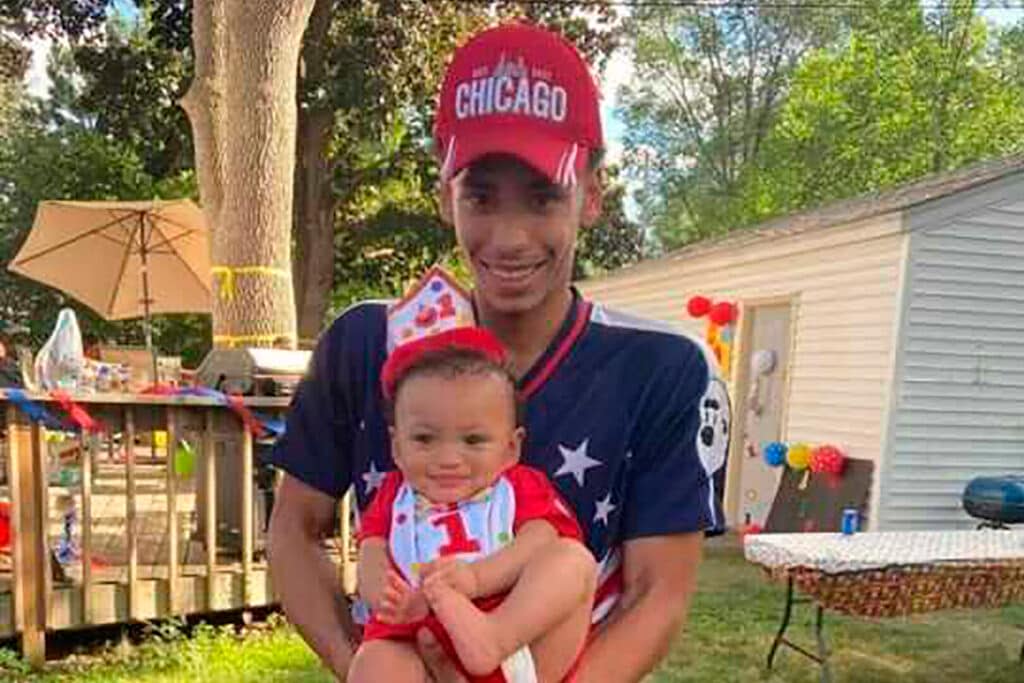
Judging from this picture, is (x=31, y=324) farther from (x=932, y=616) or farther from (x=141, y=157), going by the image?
(x=932, y=616)

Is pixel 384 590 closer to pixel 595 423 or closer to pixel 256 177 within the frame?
pixel 595 423

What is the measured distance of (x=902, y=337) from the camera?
8.83 m

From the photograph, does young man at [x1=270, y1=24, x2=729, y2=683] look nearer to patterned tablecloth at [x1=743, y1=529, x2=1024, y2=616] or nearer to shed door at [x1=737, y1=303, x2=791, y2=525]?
patterned tablecloth at [x1=743, y1=529, x2=1024, y2=616]

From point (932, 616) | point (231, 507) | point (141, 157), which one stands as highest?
point (141, 157)

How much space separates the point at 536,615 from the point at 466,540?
0.53 ft

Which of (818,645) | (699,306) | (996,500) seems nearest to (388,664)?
(818,645)

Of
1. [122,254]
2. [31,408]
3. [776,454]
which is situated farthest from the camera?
[776,454]

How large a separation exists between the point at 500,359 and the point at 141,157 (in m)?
18.5

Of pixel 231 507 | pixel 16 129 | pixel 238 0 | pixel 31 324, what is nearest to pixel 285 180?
pixel 238 0

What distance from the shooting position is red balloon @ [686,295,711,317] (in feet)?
38.5

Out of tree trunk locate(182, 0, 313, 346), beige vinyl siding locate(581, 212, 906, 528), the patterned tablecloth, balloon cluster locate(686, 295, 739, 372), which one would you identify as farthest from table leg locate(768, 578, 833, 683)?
balloon cluster locate(686, 295, 739, 372)

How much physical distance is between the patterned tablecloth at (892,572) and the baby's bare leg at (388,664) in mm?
4124

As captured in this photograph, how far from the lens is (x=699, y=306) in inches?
465

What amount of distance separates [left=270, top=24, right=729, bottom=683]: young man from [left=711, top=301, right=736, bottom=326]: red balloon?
32.8ft
